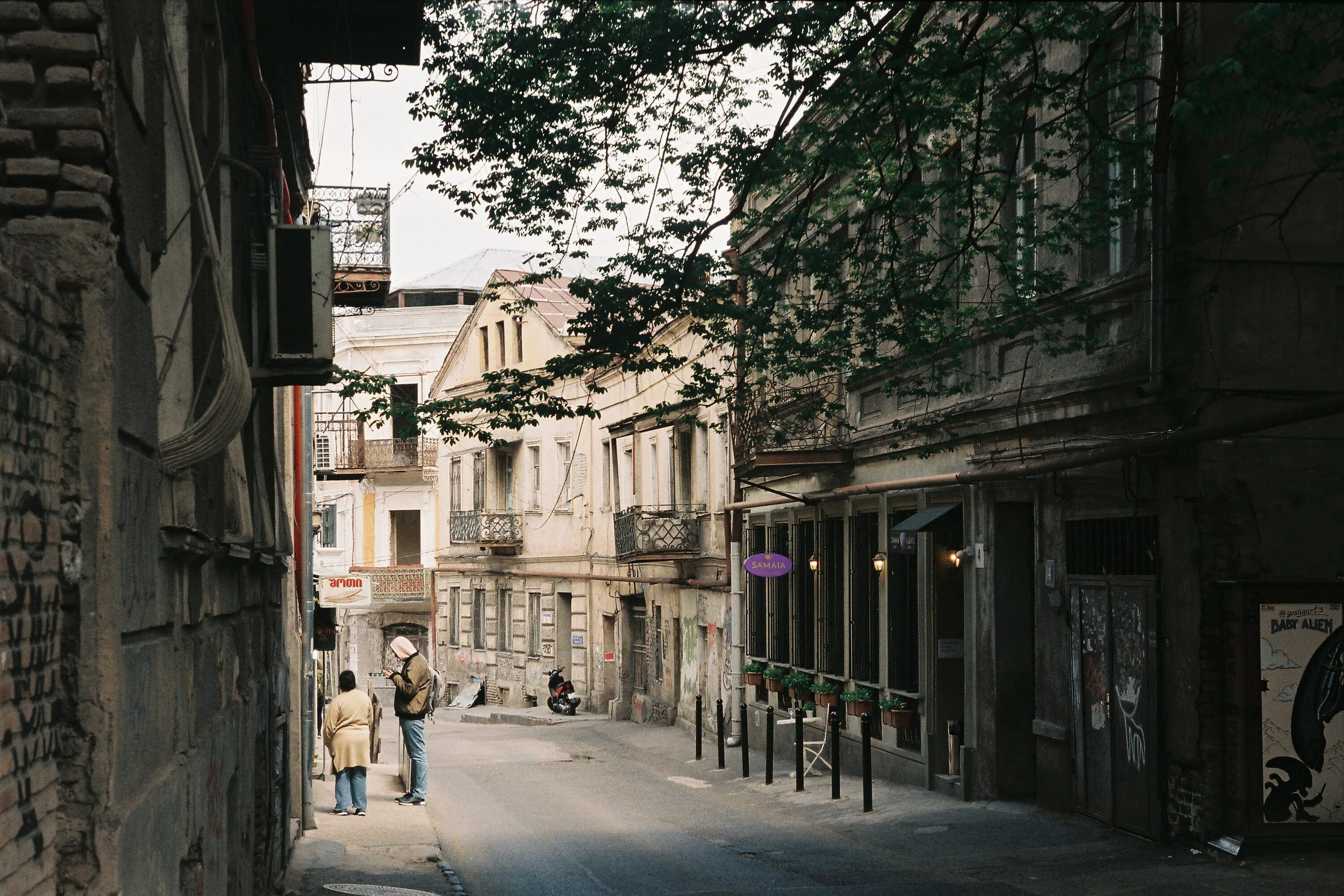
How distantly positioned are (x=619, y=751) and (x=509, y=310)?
14.1 m

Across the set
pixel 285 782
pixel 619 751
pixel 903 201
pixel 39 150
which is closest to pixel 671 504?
pixel 619 751

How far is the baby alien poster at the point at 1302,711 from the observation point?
36.3ft

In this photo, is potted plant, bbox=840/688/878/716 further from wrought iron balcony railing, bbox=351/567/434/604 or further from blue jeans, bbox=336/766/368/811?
wrought iron balcony railing, bbox=351/567/434/604

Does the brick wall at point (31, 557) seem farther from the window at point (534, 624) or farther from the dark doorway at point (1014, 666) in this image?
the window at point (534, 624)

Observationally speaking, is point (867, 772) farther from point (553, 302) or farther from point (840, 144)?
point (553, 302)

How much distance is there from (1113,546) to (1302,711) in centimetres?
246

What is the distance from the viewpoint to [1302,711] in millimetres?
11125

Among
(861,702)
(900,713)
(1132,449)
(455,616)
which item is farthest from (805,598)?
(455,616)

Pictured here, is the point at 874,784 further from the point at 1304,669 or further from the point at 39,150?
the point at 39,150

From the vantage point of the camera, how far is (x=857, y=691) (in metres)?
19.1

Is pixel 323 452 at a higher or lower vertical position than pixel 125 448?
higher

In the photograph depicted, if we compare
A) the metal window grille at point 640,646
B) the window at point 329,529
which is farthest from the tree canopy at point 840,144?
the window at point 329,529

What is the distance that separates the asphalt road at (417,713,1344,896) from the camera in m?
11.1

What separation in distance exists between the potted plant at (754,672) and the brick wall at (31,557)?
2032 centimetres
